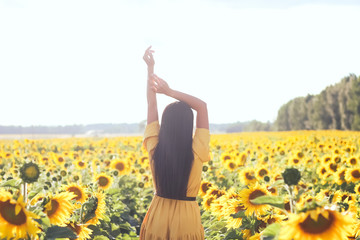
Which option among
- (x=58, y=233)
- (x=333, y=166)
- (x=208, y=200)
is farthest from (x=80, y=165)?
(x=58, y=233)

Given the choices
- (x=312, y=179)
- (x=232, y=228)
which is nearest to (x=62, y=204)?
(x=232, y=228)

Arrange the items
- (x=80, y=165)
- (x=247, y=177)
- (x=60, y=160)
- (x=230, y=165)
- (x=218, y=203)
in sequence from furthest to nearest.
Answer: (x=60, y=160), (x=80, y=165), (x=230, y=165), (x=247, y=177), (x=218, y=203)

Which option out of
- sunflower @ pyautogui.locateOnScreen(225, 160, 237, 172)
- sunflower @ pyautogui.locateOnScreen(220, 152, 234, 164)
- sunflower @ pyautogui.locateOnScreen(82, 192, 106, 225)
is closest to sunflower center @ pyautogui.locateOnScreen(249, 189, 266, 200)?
sunflower @ pyautogui.locateOnScreen(82, 192, 106, 225)

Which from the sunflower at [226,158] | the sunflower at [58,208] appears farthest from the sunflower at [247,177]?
the sunflower at [58,208]

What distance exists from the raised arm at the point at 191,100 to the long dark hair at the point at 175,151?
1.9 inches

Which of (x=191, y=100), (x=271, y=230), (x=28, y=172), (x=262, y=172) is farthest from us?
(x=262, y=172)

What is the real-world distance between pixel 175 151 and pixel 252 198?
72 cm

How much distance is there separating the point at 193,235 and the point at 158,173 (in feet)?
1.83

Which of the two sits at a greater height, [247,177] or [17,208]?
[17,208]

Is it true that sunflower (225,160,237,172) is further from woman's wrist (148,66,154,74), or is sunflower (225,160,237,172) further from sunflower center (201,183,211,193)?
woman's wrist (148,66,154,74)

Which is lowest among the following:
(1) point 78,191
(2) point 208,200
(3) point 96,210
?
(2) point 208,200

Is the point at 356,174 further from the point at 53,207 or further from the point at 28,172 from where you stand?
the point at 28,172

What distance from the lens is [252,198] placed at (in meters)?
3.39

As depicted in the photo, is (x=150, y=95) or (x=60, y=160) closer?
(x=150, y=95)
